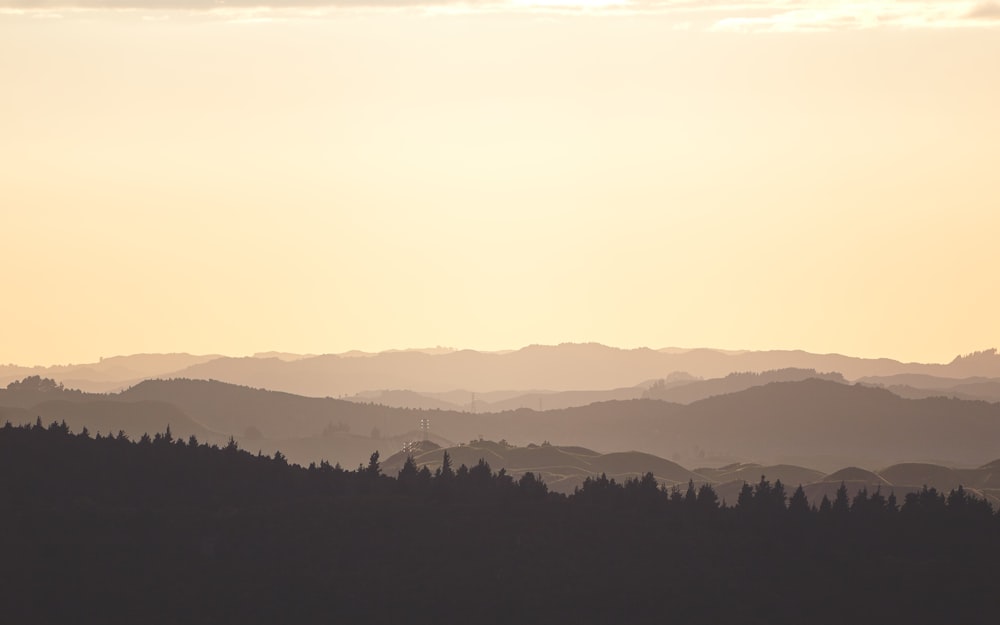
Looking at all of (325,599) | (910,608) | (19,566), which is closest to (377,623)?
(325,599)

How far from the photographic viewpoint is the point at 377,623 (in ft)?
617

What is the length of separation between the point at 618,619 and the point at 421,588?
74.0 feet

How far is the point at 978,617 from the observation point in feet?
649

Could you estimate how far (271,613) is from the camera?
19000cm

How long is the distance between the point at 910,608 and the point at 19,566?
97999mm

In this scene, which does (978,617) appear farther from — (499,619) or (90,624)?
(90,624)

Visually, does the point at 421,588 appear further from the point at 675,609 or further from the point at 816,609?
the point at 816,609

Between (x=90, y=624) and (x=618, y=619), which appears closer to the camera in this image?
(x=90, y=624)

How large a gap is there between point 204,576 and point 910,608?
259 feet

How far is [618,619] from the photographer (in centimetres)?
19325

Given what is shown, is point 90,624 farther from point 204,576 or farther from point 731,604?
point 731,604

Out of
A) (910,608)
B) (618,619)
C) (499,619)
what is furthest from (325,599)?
(910,608)

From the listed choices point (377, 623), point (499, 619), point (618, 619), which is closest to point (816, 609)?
point (618, 619)

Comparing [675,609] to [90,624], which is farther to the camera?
[675,609]
